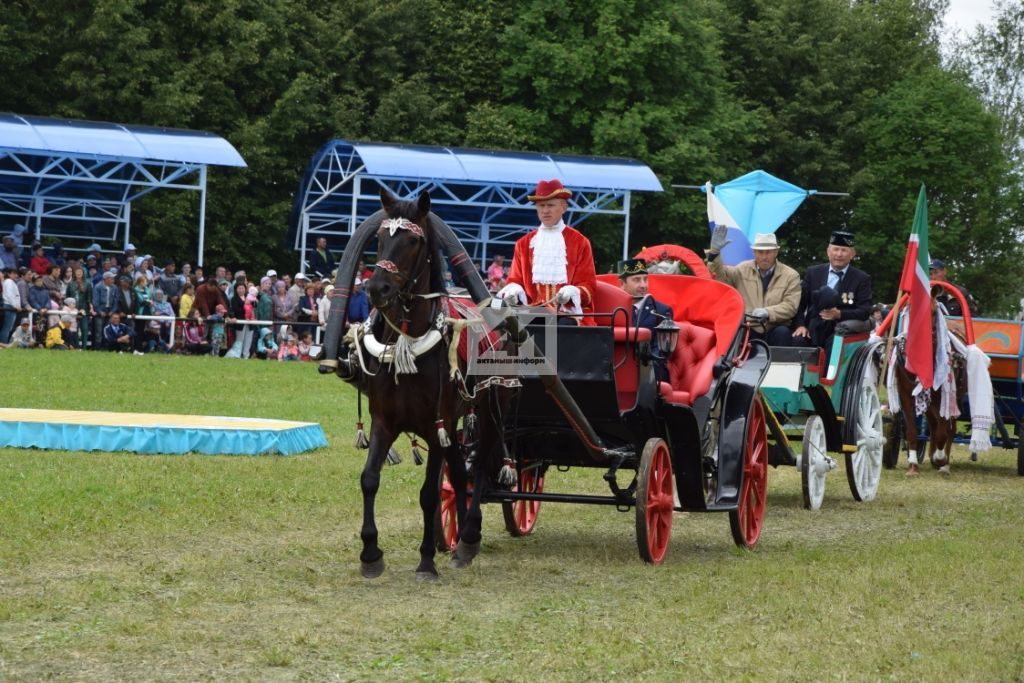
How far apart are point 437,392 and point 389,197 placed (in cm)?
113

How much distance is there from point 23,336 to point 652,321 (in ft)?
63.0

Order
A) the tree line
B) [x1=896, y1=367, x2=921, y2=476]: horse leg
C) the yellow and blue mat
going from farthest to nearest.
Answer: the tree line < [x1=896, y1=367, x2=921, y2=476]: horse leg < the yellow and blue mat

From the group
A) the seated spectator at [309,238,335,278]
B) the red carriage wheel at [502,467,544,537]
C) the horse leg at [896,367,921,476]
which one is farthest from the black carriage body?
the seated spectator at [309,238,335,278]

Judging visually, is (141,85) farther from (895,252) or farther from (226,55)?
(895,252)

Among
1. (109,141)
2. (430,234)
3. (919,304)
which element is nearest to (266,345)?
(109,141)

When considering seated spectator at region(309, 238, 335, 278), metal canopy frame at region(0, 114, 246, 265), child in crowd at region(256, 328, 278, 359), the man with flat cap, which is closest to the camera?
the man with flat cap

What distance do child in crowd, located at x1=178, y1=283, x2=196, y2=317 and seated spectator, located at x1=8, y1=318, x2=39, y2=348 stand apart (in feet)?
9.90

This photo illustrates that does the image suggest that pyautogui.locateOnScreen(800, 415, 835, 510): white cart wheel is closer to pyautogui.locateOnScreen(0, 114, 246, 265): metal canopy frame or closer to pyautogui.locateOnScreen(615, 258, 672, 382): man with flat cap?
pyautogui.locateOnScreen(615, 258, 672, 382): man with flat cap

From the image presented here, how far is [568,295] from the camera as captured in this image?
9641mm

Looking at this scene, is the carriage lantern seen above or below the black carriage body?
above

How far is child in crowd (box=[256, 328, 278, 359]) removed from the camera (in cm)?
3031

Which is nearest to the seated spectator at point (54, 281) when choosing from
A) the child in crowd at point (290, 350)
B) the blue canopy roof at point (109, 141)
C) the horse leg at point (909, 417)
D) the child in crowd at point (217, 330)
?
the blue canopy roof at point (109, 141)

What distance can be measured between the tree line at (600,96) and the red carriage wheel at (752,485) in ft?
86.5

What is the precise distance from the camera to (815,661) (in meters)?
6.88
